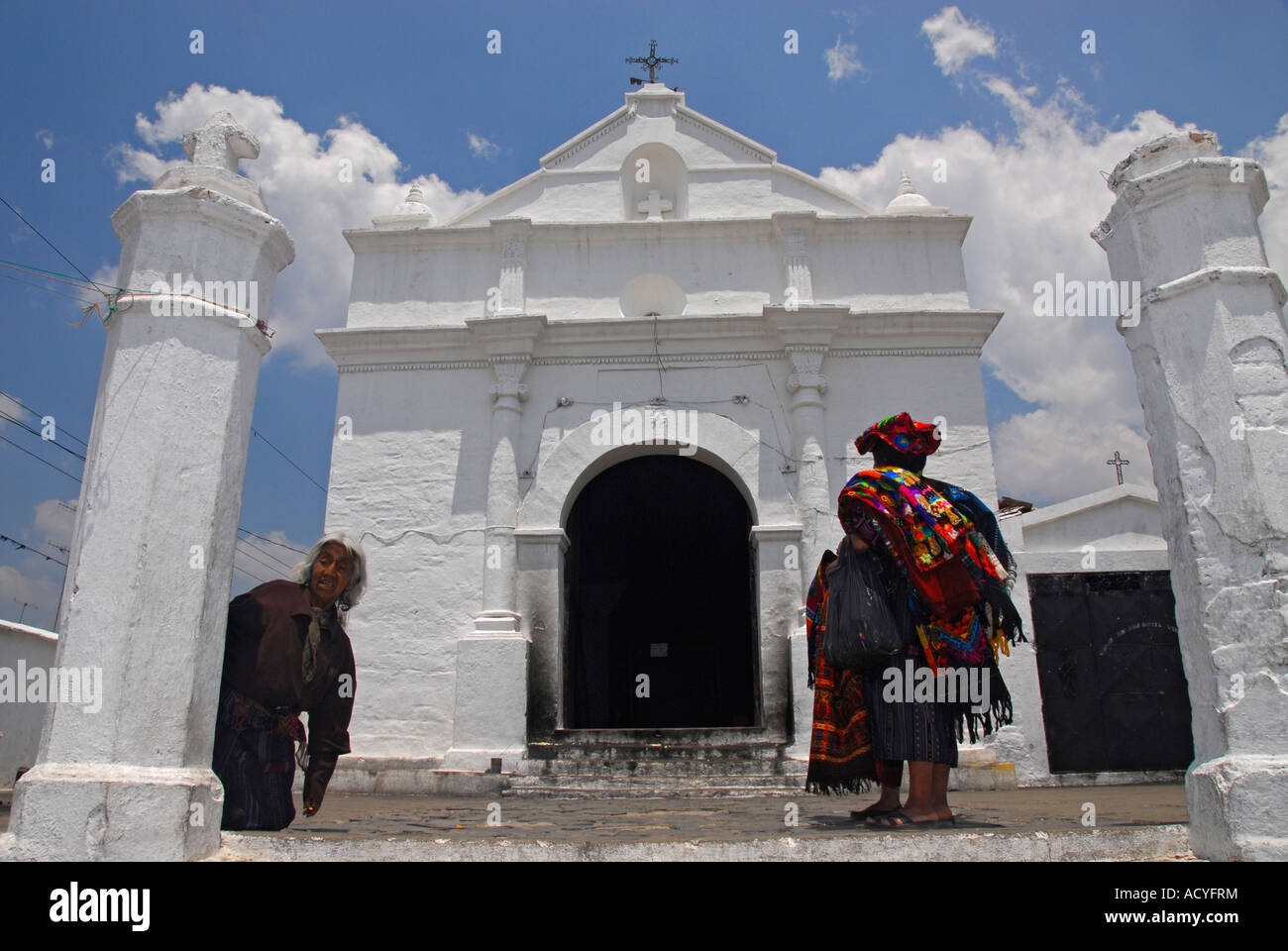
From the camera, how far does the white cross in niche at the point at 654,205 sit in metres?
9.98

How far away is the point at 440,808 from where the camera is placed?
582 cm

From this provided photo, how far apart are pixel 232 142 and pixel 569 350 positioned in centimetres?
520

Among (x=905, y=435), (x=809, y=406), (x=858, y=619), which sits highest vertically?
(x=809, y=406)

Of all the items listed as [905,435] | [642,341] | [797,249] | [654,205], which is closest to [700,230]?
[654,205]

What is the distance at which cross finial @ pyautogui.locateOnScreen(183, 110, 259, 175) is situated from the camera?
12.8 feet

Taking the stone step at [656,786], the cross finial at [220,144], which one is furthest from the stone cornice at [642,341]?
the cross finial at [220,144]

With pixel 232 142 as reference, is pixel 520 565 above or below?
below

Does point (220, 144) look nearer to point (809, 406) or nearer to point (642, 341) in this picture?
point (642, 341)

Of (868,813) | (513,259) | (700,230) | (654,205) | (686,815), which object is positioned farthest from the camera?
(654,205)

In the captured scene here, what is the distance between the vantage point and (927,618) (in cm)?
366

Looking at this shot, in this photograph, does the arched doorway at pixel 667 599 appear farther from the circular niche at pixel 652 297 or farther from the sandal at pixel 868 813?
the sandal at pixel 868 813

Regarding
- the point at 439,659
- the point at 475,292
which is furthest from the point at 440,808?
the point at 475,292

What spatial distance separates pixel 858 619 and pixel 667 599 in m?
9.83

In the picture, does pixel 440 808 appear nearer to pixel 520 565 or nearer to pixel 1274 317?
pixel 520 565
